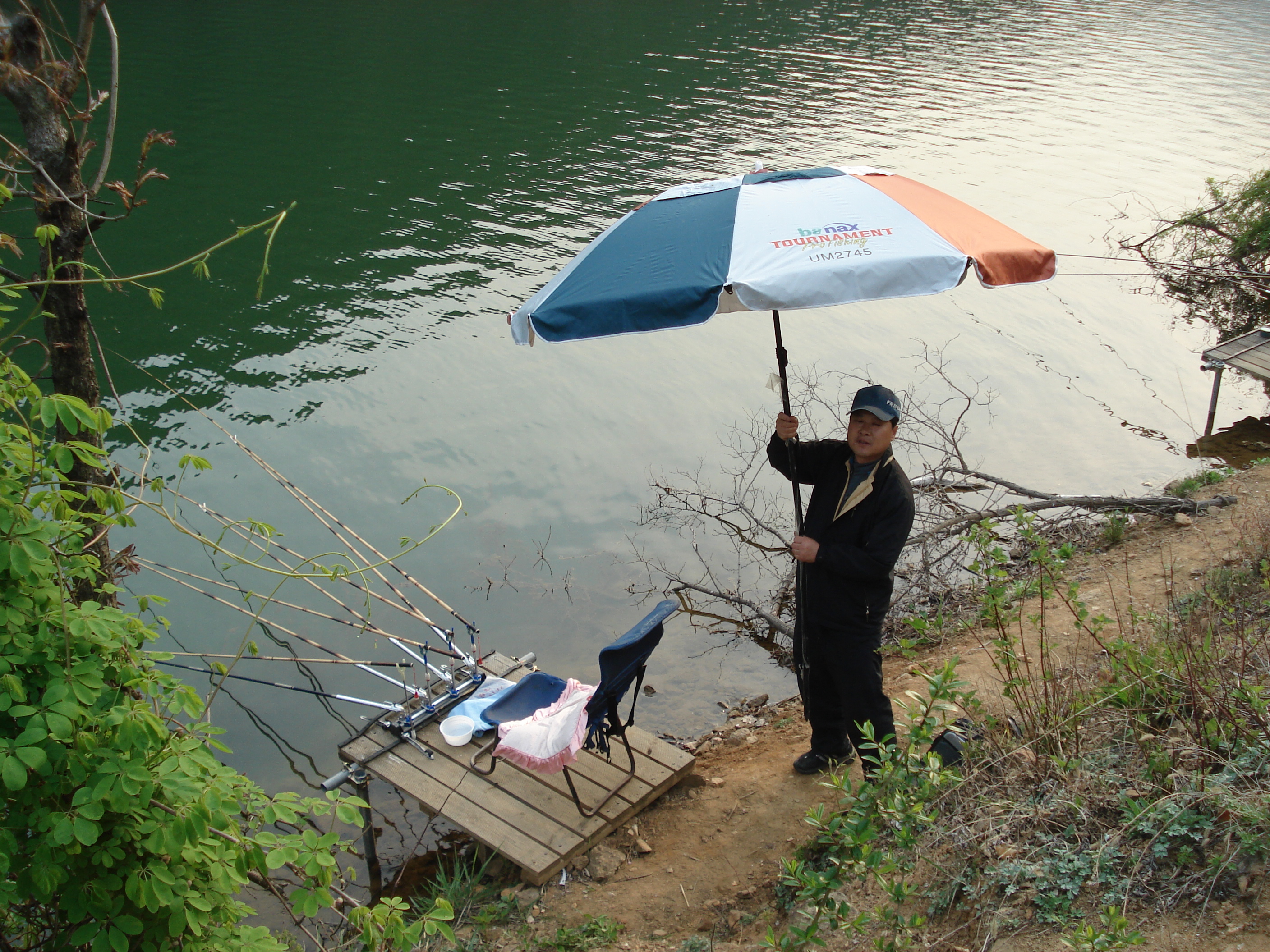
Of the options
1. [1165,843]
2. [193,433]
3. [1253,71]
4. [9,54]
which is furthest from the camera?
[1253,71]

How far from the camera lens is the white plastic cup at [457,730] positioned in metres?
5.08

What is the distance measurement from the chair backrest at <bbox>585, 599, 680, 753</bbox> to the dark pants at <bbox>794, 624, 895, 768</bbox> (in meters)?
0.73

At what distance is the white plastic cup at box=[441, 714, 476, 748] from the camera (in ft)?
16.7

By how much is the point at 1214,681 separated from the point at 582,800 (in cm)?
291

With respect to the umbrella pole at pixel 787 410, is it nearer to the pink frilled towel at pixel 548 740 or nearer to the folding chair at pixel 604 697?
the folding chair at pixel 604 697

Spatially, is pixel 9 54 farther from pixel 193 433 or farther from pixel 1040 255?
pixel 193 433

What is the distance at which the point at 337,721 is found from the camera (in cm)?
→ 673

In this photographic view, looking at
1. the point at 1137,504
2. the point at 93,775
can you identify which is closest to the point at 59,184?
the point at 93,775

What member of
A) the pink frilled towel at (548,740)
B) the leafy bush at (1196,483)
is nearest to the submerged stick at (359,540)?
the pink frilled towel at (548,740)

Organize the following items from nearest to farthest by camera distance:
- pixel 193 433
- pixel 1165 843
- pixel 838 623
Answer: pixel 1165 843, pixel 838 623, pixel 193 433

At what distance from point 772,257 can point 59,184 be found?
2.79 meters

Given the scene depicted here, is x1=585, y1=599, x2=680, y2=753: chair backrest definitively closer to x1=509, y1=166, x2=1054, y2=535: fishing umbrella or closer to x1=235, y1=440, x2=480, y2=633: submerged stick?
x1=235, y1=440, x2=480, y2=633: submerged stick

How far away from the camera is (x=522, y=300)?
1328cm

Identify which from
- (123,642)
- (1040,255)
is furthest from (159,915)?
(1040,255)
